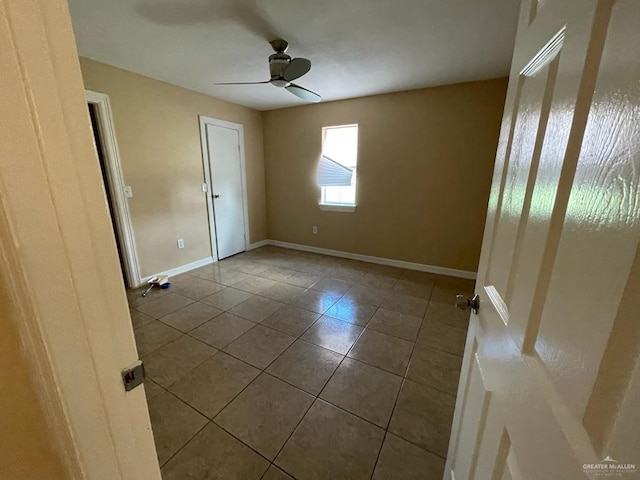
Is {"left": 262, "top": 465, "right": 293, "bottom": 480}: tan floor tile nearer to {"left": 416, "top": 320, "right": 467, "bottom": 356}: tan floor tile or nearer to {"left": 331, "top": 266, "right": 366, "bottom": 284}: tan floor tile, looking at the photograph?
{"left": 416, "top": 320, "right": 467, "bottom": 356}: tan floor tile

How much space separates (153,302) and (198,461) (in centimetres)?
198

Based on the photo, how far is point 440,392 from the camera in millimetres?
1592

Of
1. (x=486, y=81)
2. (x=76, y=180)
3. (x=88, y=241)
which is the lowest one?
(x=88, y=241)

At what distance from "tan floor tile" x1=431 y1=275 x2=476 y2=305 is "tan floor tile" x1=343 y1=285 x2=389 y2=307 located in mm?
579

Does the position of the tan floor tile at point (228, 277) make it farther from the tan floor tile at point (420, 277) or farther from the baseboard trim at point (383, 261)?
the tan floor tile at point (420, 277)

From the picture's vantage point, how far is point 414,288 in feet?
10.0

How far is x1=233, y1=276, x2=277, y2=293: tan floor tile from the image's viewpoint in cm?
305

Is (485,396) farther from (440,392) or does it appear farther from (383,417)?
(440,392)

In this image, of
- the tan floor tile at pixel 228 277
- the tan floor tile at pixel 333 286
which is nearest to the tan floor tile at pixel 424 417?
the tan floor tile at pixel 333 286

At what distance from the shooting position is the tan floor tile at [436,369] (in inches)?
65.3

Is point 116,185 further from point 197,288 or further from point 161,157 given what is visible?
point 197,288

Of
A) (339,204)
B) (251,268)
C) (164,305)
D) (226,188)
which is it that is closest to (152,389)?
(164,305)

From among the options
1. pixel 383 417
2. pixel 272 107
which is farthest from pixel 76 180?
pixel 272 107

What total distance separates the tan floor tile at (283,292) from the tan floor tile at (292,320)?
0.73 feet
